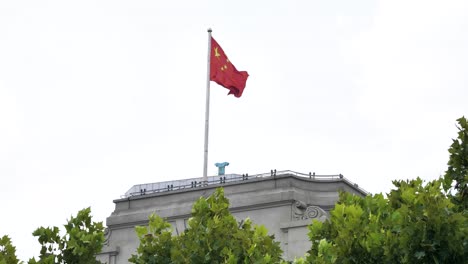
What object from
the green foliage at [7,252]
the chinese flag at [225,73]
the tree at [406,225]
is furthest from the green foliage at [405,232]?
the chinese flag at [225,73]

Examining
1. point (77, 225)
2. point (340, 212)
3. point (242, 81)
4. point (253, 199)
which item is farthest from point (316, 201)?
point (340, 212)

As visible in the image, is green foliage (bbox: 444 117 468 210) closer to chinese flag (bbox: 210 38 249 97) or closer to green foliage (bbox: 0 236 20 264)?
green foliage (bbox: 0 236 20 264)

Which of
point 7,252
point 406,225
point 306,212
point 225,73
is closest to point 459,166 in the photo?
point 406,225

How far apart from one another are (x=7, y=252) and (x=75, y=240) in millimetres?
2297

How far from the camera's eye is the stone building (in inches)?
2522

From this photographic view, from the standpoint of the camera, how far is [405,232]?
26906mm

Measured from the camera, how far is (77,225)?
3522 centimetres

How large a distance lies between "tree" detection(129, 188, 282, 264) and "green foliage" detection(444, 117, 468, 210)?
544 centimetres

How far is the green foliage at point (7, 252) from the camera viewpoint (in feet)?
114

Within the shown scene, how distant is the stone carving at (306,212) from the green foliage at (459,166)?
103 ft

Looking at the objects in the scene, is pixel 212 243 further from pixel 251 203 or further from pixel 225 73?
pixel 225 73

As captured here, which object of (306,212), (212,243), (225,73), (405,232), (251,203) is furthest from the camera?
(225,73)

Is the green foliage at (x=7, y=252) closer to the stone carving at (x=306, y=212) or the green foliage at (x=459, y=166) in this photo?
the green foliage at (x=459, y=166)

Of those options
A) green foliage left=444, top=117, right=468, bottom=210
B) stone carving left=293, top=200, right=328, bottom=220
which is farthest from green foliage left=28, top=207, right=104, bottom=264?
stone carving left=293, top=200, right=328, bottom=220
